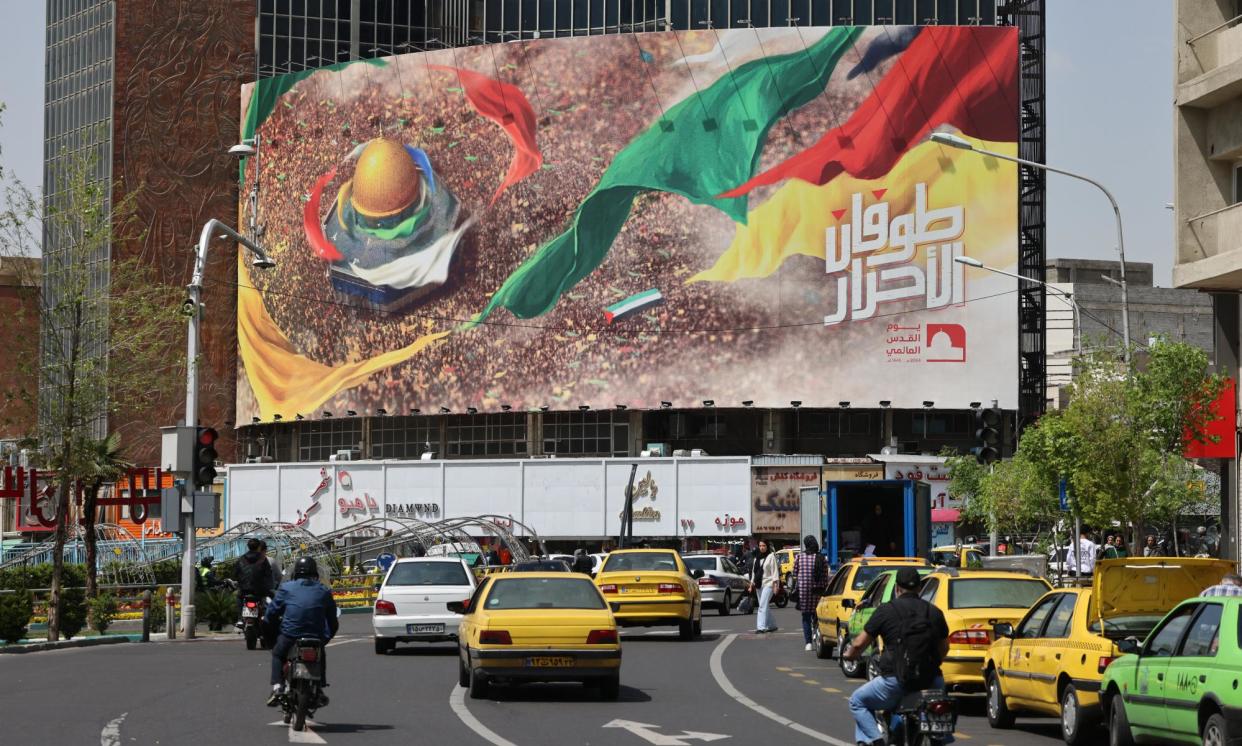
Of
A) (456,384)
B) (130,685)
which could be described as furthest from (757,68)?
(130,685)

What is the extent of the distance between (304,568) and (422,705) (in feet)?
9.59

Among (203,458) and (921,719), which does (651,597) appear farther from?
(921,719)

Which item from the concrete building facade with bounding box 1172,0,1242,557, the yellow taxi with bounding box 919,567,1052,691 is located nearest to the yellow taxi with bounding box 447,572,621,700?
Answer: the yellow taxi with bounding box 919,567,1052,691

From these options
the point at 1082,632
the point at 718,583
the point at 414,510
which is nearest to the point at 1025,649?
the point at 1082,632

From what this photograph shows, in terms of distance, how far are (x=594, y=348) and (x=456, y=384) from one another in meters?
7.31

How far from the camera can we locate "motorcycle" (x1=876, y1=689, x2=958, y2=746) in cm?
1274

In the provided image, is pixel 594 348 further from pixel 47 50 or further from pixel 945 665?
pixel 945 665

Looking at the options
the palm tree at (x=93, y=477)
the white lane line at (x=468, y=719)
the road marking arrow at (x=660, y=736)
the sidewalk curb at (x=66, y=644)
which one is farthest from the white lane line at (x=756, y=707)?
the palm tree at (x=93, y=477)

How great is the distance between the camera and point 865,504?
43.2m

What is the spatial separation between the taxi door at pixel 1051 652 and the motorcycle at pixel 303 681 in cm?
650

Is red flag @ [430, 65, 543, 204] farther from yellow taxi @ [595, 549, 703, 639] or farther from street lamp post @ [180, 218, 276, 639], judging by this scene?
yellow taxi @ [595, 549, 703, 639]

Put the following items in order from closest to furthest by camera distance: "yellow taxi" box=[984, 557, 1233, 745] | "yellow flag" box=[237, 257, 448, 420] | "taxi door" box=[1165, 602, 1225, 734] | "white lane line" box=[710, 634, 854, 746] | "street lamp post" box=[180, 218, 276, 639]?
"taxi door" box=[1165, 602, 1225, 734] → "yellow taxi" box=[984, 557, 1233, 745] → "white lane line" box=[710, 634, 854, 746] → "street lamp post" box=[180, 218, 276, 639] → "yellow flag" box=[237, 257, 448, 420]

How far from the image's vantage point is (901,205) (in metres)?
82.5

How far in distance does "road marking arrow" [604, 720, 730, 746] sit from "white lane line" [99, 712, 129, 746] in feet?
14.5
